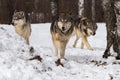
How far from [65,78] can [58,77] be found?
13 centimetres

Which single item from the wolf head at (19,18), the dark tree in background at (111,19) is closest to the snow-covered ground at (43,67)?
the dark tree in background at (111,19)

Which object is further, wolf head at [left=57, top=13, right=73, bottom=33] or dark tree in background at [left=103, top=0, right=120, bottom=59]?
wolf head at [left=57, top=13, right=73, bottom=33]

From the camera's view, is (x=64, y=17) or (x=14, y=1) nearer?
(x=64, y=17)

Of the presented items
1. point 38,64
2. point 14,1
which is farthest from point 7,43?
point 14,1

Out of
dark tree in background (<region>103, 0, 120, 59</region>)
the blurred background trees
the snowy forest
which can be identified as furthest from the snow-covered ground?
the blurred background trees

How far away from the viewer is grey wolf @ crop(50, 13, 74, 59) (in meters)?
9.81

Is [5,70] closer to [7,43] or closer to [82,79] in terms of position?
[82,79]

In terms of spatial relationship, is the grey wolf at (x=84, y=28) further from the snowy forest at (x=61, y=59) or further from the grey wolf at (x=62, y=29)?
the grey wolf at (x=62, y=29)

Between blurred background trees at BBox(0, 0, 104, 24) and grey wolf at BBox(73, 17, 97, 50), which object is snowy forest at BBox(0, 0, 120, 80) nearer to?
grey wolf at BBox(73, 17, 97, 50)

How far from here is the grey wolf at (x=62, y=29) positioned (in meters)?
9.81

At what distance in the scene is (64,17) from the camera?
32.1ft

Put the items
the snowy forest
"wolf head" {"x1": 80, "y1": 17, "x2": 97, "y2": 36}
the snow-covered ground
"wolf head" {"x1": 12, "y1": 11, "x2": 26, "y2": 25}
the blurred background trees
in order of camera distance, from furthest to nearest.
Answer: the blurred background trees
"wolf head" {"x1": 80, "y1": 17, "x2": 97, "y2": 36}
"wolf head" {"x1": 12, "y1": 11, "x2": 26, "y2": 25}
the snowy forest
the snow-covered ground

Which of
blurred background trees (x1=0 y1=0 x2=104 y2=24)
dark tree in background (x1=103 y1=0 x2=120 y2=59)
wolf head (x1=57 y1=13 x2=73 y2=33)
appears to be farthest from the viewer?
blurred background trees (x1=0 y1=0 x2=104 y2=24)

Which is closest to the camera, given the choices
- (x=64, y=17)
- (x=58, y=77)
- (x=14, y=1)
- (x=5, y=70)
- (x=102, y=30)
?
(x=5, y=70)
